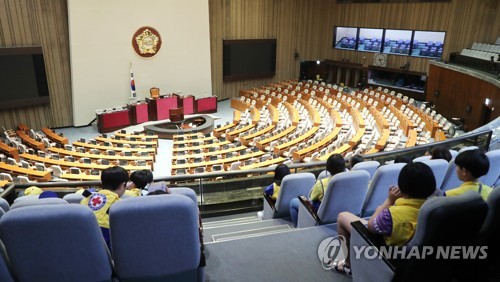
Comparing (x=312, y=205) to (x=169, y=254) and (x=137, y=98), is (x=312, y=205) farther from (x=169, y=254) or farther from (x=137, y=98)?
(x=137, y=98)

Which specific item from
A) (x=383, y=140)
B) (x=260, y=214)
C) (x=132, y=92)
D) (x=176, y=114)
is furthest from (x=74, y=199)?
(x=132, y=92)

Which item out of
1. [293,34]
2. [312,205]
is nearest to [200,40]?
[293,34]

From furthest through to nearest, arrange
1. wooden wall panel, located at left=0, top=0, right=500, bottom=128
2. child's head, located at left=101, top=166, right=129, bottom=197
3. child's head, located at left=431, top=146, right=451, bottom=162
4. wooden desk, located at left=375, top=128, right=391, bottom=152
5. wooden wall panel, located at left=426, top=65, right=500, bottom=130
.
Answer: wooden wall panel, located at left=0, top=0, right=500, bottom=128, wooden wall panel, located at left=426, top=65, right=500, bottom=130, wooden desk, located at left=375, top=128, right=391, bottom=152, child's head, located at left=431, top=146, right=451, bottom=162, child's head, located at left=101, top=166, right=129, bottom=197

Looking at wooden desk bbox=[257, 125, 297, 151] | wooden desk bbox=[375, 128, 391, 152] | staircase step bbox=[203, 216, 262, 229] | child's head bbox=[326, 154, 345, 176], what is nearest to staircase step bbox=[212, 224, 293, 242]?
staircase step bbox=[203, 216, 262, 229]

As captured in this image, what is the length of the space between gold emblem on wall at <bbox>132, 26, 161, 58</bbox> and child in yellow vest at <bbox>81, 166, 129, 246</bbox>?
13611 mm

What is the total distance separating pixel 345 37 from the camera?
2089 centimetres

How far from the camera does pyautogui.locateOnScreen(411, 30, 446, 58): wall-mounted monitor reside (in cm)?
1728

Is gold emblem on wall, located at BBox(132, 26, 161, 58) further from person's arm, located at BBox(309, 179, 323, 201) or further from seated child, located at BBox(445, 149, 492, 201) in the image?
seated child, located at BBox(445, 149, 492, 201)

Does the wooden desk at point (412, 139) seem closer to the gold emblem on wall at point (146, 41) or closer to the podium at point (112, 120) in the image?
the podium at point (112, 120)

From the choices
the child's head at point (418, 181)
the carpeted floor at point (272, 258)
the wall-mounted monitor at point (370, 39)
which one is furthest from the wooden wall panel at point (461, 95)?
the child's head at point (418, 181)

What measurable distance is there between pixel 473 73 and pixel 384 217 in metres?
13.7

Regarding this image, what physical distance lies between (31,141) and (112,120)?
2.91 meters

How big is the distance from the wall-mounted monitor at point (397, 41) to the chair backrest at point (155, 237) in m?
18.8

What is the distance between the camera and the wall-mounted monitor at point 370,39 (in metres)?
19.5
